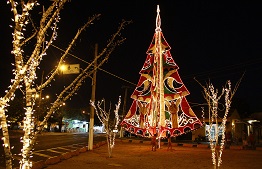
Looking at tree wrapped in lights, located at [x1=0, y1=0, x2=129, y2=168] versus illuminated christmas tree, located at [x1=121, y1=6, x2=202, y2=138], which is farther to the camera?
illuminated christmas tree, located at [x1=121, y1=6, x2=202, y2=138]

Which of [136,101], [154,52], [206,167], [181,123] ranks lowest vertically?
[206,167]

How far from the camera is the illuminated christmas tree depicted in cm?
2295

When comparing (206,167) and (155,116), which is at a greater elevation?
(155,116)

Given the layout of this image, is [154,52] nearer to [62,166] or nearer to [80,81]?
[62,166]

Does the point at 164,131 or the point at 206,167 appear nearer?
the point at 206,167

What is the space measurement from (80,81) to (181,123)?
20070 mm

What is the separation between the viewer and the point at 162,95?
23203mm

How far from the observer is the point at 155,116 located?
72.4ft

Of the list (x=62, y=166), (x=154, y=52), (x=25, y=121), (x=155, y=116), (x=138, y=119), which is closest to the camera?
(x=25, y=121)

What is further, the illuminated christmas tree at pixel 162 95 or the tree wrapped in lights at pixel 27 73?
the illuminated christmas tree at pixel 162 95

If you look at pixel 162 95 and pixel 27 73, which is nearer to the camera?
pixel 27 73

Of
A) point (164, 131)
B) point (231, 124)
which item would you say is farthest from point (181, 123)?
point (231, 124)

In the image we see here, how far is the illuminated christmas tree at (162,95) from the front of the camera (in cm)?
2295

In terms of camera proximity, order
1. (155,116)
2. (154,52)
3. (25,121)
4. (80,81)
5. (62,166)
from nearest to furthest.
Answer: (25,121)
(80,81)
(62,166)
(155,116)
(154,52)
